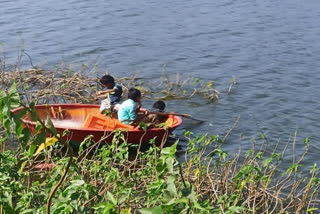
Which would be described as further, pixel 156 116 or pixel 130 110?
pixel 156 116

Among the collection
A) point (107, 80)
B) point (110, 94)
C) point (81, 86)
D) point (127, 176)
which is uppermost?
point (107, 80)

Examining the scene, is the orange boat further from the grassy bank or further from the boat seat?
the grassy bank

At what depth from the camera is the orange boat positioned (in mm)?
9047

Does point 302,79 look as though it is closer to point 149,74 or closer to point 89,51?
point 149,74

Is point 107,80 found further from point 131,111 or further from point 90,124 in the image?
point 131,111

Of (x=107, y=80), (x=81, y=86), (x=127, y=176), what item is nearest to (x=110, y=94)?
(x=107, y=80)

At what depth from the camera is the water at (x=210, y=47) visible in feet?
38.0

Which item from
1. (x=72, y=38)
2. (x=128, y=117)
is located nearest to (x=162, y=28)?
(x=72, y=38)

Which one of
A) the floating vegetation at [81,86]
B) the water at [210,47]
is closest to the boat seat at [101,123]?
the floating vegetation at [81,86]

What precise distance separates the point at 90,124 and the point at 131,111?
799 mm

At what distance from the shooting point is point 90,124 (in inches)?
388

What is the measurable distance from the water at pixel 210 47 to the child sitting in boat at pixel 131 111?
4.78 feet

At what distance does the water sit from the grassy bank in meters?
1.12

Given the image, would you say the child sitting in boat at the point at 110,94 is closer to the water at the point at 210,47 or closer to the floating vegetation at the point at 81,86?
the floating vegetation at the point at 81,86
